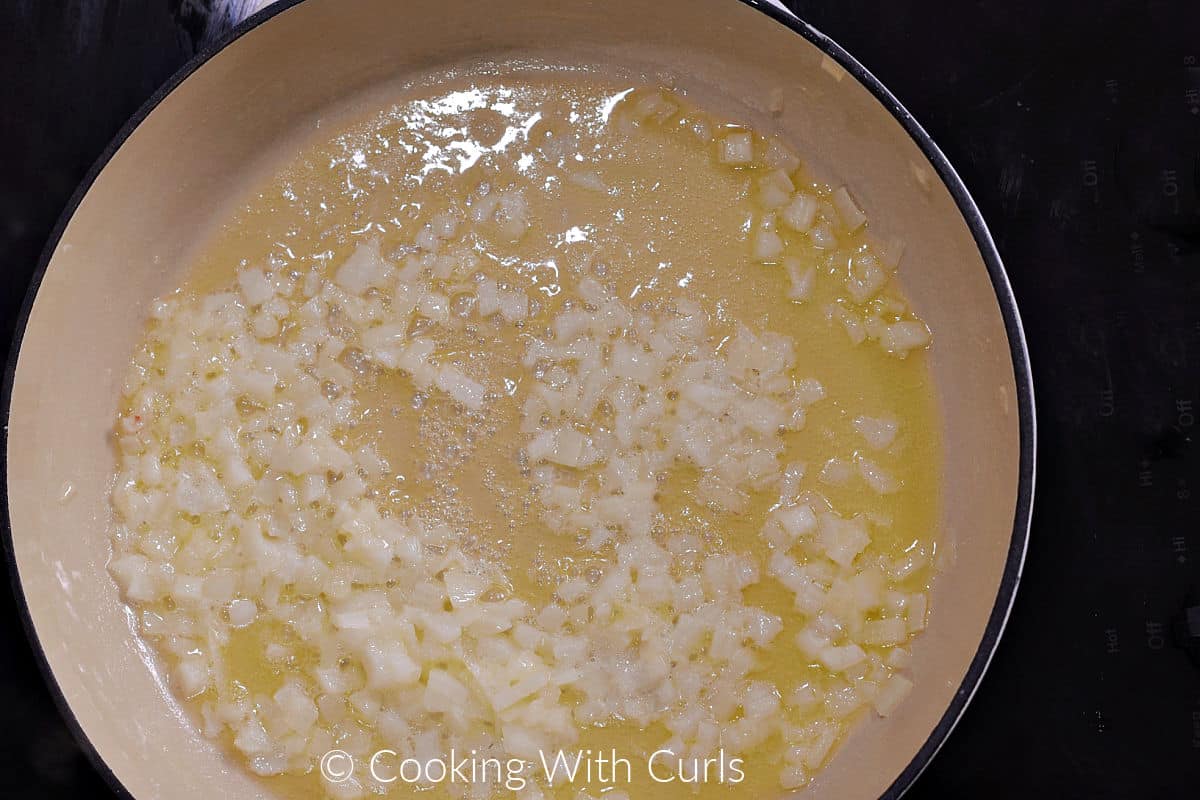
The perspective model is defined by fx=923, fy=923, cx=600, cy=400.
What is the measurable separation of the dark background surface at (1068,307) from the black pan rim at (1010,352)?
0.16 meters

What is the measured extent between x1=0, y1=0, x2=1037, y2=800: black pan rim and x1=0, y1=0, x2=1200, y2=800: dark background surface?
0.53ft

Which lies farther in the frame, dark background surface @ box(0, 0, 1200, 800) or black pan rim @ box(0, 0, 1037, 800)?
dark background surface @ box(0, 0, 1200, 800)

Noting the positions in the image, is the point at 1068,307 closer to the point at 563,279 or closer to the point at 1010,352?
the point at 1010,352

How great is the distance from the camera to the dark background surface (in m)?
1.16

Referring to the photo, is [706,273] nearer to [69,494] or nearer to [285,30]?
[285,30]

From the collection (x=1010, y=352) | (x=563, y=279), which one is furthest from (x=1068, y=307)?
(x=563, y=279)

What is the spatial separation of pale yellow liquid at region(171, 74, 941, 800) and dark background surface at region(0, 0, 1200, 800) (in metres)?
0.18

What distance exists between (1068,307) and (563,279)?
25.3 inches

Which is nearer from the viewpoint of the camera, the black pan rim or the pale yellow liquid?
the black pan rim

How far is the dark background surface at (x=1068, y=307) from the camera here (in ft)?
3.80

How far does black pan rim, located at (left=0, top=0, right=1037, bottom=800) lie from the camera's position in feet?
3.27

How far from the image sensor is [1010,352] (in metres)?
1.03

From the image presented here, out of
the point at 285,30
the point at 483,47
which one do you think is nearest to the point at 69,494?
the point at 285,30

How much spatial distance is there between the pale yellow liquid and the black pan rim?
17 cm
